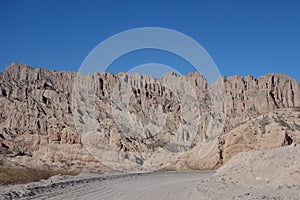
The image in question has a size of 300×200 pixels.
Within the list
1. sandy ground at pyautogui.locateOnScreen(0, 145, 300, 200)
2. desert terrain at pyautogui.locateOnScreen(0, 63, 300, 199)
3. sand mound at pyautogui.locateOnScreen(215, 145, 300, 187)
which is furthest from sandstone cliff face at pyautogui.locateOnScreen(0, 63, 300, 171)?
sandy ground at pyautogui.locateOnScreen(0, 145, 300, 200)

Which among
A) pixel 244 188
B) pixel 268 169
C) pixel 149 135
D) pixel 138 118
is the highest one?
pixel 138 118

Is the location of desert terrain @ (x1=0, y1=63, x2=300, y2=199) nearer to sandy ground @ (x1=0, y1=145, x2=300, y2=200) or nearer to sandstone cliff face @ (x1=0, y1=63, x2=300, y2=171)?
sandy ground @ (x1=0, y1=145, x2=300, y2=200)

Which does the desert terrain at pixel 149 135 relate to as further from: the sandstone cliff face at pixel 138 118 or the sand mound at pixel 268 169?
the sandstone cliff face at pixel 138 118

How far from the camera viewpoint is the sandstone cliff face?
5512 cm

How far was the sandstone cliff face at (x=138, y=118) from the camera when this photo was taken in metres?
55.1

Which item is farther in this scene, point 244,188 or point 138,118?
point 138,118

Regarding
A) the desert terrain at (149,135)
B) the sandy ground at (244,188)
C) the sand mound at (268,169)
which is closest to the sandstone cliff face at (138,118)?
the desert terrain at (149,135)

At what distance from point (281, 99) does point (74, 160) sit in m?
111

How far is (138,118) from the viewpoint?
115500 millimetres

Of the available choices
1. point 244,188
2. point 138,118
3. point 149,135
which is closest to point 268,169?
point 244,188

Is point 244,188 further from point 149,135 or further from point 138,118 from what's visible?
point 138,118

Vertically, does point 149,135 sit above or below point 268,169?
above

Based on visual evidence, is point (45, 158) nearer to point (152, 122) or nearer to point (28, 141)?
point (28, 141)

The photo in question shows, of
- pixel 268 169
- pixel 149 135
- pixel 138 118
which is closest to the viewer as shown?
pixel 268 169
